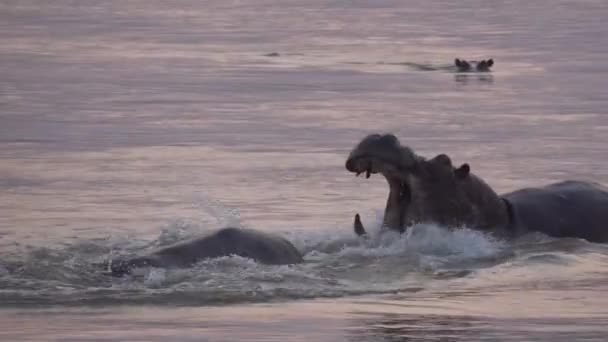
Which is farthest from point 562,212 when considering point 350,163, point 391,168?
point 350,163

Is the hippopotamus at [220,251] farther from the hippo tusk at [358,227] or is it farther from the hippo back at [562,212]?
the hippo back at [562,212]

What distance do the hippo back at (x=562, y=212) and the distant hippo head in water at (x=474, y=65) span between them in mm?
11343

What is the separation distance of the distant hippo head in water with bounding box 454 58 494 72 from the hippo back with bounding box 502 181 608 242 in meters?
11.3

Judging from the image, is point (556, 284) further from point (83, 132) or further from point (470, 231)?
point (83, 132)

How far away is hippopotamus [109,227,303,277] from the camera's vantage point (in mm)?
10469

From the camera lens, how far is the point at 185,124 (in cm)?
1847

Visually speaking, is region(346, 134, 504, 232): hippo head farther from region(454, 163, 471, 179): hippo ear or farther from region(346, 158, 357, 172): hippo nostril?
region(346, 158, 357, 172): hippo nostril

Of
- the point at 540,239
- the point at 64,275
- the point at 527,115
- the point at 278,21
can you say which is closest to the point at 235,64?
the point at 527,115

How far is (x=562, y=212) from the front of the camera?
41.4 ft

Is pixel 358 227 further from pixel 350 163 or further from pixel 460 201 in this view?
pixel 460 201

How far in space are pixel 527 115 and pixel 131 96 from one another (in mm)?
4238

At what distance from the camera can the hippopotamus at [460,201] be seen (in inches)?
460

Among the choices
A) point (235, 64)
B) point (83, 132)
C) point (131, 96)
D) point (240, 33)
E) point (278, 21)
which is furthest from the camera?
point (278, 21)

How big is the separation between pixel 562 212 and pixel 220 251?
2757 millimetres
